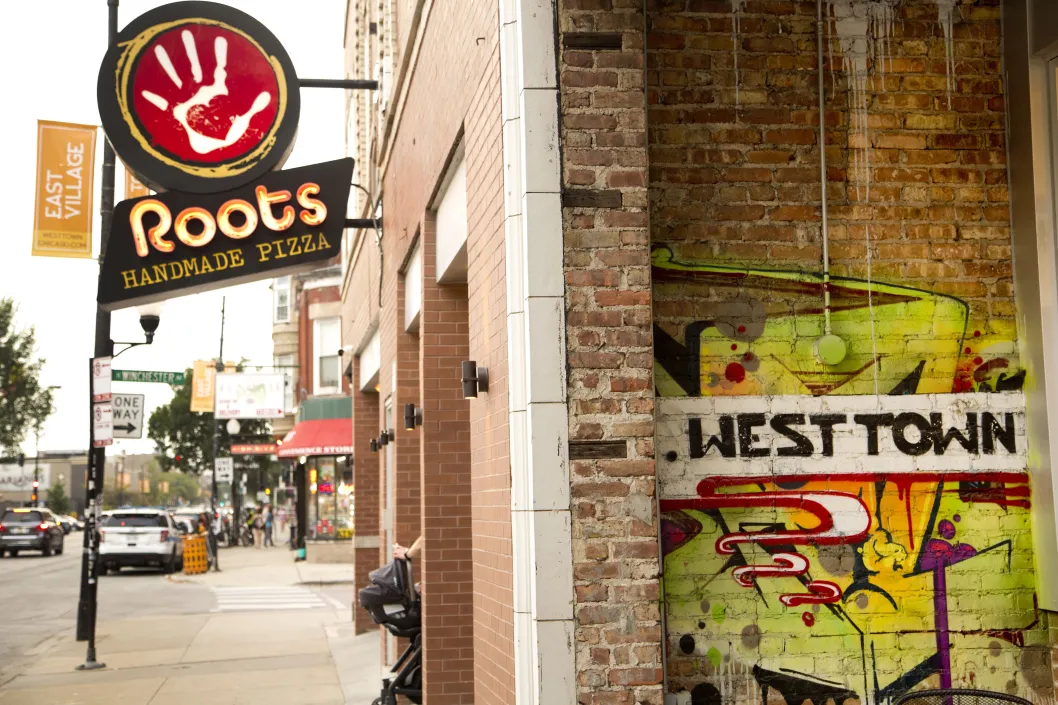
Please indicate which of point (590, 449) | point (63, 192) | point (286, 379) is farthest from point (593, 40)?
point (286, 379)

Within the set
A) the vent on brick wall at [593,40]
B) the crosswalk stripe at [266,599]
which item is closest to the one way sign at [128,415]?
the crosswalk stripe at [266,599]

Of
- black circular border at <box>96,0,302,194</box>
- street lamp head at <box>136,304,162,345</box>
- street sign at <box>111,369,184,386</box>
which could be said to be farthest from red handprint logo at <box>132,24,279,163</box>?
street sign at <box>111,369,184,386</box>

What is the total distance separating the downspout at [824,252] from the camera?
5.16 metres

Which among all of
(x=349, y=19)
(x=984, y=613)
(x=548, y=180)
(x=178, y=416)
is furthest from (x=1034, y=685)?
(x=178, y=416)

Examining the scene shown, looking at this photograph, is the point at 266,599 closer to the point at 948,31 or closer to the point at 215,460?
the point at 948,31

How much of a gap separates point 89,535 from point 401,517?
19.9 ft

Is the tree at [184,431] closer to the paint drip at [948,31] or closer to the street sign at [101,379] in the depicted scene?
the street sign at [101,379]

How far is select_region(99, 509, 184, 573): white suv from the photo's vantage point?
30297 millimetres

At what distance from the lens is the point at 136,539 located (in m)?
30.3

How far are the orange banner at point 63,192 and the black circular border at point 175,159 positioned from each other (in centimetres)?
818

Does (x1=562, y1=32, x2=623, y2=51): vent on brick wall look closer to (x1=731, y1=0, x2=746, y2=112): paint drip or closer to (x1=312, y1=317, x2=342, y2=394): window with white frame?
(x1=731, y1=0, x2=746, y2=112): paint drip

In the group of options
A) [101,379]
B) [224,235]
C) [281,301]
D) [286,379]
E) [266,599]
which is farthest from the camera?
[281,301]

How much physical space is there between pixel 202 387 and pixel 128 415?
30.0 m

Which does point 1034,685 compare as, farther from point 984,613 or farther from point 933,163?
point 933,163
